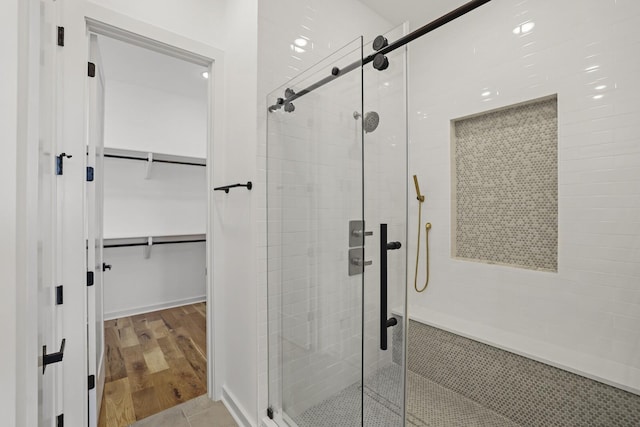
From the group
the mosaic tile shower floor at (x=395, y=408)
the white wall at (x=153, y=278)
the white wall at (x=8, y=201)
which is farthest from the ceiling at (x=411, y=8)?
the white wall at (x=153, y=278)

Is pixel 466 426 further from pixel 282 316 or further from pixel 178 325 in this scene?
pixel 178 325

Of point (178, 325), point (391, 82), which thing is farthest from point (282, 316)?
point (178, 325)

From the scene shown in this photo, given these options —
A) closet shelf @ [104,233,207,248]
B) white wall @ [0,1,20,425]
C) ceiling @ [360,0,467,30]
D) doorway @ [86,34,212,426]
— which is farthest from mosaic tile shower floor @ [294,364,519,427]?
closet shelf @ [104,233,207,248]

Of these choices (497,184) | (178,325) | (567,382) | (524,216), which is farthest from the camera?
(178,325)

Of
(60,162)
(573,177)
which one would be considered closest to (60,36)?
(60,162)

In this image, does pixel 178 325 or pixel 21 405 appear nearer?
pixel 21 405

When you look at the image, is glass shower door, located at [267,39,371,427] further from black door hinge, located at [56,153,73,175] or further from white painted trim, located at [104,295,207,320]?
white painted trim, located at [104,295,207,320]

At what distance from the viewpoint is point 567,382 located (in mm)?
1537

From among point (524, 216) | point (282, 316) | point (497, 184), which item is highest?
point (497, 184)

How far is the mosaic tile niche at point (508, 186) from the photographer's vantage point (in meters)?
1.90

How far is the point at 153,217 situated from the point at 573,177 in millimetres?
4142

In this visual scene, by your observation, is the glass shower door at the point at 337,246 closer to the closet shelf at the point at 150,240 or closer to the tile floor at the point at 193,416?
the tile floor at the point at 193,416

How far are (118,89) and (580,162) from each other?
4.44 meters

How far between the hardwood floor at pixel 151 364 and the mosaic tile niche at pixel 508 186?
93.9 inches
